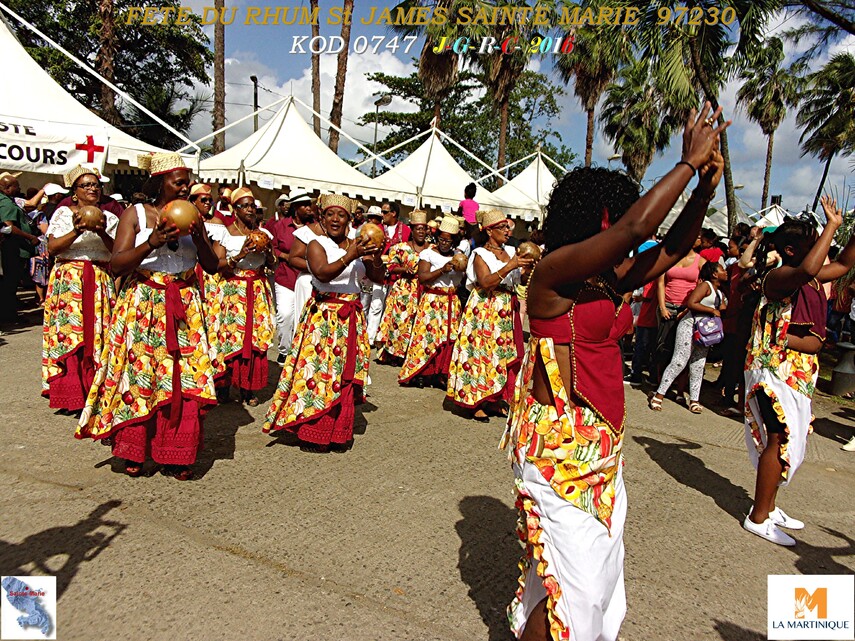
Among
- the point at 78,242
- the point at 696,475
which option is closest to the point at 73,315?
the point at 78,242

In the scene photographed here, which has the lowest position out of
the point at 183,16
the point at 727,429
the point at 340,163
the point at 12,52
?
the point at 727,429

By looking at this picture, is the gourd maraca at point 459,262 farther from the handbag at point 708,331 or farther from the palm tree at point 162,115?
the palm tree at point 162,115

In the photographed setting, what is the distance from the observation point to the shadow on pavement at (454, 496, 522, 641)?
2930 mm

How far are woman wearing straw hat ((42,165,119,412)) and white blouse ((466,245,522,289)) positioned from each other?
331 centimetres

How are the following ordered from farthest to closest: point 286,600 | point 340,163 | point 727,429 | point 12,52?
point 340,163 → point 12,52 → point 727,429 → point 286,600

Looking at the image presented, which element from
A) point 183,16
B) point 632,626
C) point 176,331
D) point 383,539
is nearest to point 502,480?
point 383,539

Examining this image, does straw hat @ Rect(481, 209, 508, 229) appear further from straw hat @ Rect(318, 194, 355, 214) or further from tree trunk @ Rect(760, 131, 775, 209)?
tree trunk @ Rect(760, 131, 775, 209)

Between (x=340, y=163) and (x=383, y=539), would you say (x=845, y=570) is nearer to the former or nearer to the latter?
(x=383, y=539)

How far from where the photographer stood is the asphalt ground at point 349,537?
9.18 ft

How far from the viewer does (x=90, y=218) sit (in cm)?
450

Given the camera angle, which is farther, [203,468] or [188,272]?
[203,468]

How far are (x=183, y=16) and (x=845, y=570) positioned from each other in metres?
30.7

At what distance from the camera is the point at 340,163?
44.5ft

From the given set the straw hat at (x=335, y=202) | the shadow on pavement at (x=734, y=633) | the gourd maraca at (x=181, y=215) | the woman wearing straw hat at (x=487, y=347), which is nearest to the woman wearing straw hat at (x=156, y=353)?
the gourd maraca at (x=181, y=215)
